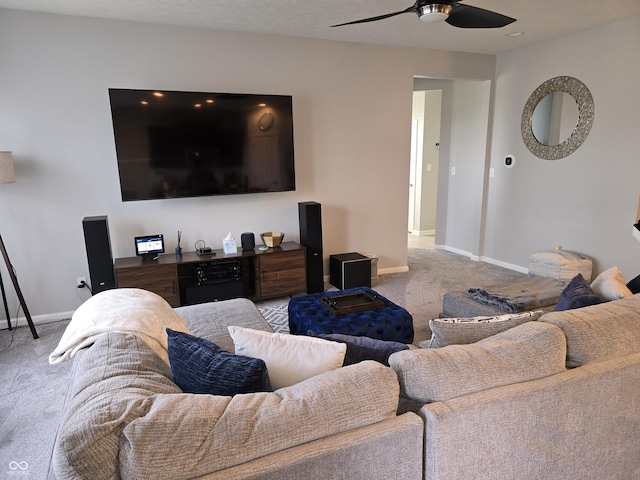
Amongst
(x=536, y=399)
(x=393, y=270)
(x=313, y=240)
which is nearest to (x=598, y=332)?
(x=536, y=399)

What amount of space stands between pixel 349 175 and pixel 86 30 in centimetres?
281

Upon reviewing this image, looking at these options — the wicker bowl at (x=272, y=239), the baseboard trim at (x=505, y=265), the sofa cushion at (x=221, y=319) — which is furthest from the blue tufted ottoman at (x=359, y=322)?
the baseboard trim at (x=505, y=265)

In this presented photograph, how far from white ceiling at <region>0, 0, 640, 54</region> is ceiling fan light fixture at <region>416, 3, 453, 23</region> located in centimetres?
98

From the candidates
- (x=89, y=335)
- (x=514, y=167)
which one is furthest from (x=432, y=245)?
(x=89, y=335)

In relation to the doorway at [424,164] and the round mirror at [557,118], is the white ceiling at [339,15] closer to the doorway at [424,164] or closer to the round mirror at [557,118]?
the round mirror at [557,118]

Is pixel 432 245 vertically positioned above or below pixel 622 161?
below

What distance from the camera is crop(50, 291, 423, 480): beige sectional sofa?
980 millimetres

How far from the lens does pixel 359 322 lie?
2.65 m

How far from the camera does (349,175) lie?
4711 millimetres

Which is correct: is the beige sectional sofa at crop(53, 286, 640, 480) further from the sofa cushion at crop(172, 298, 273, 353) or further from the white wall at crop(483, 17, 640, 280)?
the white wall at crop(483, 17, 640, 280)

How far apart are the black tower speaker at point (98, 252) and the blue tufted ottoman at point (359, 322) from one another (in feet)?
5.62

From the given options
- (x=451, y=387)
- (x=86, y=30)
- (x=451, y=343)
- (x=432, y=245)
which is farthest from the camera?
(x=432, y=245)

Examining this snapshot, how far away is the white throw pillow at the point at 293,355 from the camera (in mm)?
1390

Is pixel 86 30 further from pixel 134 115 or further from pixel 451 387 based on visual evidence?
pixel 451 387
